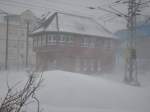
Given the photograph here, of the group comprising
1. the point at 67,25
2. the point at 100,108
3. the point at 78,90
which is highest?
the point at 67,25

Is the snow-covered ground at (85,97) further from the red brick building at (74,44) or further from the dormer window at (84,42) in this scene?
the dormer window at (84,42)

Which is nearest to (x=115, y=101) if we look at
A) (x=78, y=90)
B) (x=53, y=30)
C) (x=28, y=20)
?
(x=78, y=90)

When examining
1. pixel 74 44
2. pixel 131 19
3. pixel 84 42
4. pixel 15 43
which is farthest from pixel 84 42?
pixel 131 19

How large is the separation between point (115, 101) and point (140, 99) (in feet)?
1.43

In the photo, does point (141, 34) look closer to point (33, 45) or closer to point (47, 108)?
point (33, 45)

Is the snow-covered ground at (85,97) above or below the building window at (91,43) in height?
below

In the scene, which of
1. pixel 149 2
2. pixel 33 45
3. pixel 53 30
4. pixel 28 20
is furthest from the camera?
pixel 33 45

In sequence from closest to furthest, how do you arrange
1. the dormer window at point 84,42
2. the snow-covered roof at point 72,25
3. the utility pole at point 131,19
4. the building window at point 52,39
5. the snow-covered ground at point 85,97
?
the snow-covered ground at point 85,97
the utility pole at point 131,19
the building window at point 52,39
the snow-covered roof at point 72,25
the dormer window at point 84,42

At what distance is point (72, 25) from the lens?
21.9 ft

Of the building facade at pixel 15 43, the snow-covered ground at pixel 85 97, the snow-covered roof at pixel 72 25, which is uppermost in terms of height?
the snow-covered roof at pixel 72 25

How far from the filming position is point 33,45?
633 cm

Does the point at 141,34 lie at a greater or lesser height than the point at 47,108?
greater

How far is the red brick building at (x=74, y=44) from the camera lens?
235 inches

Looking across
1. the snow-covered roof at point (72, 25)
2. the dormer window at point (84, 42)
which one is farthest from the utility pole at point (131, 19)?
the dormer window at point (84, 42)
